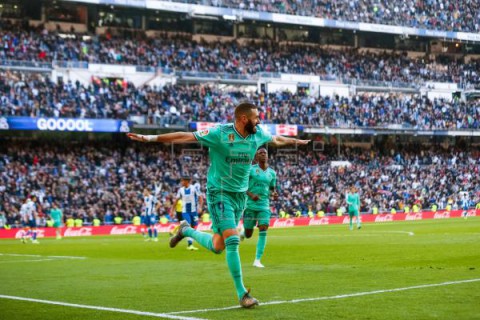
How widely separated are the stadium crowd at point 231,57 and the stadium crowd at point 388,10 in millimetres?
3691

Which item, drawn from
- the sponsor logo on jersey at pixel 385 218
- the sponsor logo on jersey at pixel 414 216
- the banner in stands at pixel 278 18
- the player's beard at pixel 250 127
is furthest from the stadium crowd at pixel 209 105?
the player's beard at pixel 250 127

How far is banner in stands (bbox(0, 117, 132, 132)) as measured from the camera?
47.9 meters

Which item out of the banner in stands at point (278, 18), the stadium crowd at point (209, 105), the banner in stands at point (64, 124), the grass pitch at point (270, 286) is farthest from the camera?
the banner in stands at point (278, 18)

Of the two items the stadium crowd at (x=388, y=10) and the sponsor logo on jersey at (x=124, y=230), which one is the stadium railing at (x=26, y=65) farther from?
the sponsor logo on jersey at (x=124, y=230)

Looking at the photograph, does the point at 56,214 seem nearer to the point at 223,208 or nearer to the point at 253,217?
the point at 253,217

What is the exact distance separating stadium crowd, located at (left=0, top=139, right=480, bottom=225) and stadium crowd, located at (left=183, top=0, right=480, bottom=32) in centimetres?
1357

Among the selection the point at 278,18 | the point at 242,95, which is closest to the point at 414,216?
the point at 242,95

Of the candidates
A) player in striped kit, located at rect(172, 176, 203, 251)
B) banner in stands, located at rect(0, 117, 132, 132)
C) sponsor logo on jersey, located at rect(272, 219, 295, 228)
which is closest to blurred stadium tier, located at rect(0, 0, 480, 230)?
banner in stands, located at rect(0, 117, 132, 132)

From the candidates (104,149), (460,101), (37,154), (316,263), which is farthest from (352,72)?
(316,263)

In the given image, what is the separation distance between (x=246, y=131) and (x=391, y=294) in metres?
3.19

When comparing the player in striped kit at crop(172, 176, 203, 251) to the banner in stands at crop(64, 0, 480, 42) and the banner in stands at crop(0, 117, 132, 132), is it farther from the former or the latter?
the banner in stands at crop(64, 0, 480, 42)

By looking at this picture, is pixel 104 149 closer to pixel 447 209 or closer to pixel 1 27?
pixel 1 27

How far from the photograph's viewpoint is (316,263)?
1805 cm

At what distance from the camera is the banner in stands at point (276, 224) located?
140ft
